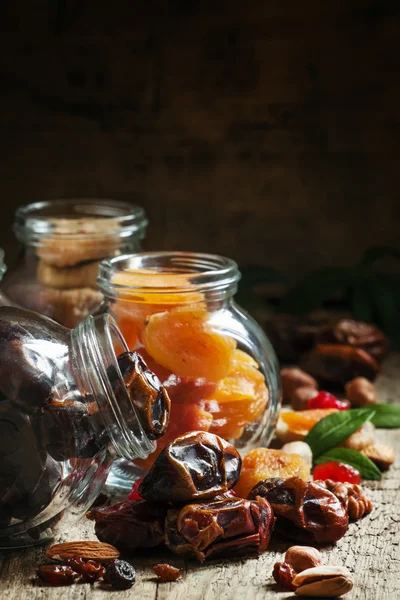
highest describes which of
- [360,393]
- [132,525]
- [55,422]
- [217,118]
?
[217,118]

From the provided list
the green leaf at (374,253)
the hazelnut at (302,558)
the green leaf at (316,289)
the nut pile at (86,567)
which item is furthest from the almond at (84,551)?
the green leaf at (374,253)

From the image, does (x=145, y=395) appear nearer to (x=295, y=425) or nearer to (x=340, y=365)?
(x=295, y=425)

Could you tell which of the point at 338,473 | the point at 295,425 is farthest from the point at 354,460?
the point at 295,425

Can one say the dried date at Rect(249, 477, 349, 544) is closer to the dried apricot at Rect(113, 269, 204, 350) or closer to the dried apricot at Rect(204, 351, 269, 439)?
the dried apricot at Rect(204, 351, 269, 439)

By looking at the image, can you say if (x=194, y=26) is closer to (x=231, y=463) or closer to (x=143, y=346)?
(x=143, y=346)

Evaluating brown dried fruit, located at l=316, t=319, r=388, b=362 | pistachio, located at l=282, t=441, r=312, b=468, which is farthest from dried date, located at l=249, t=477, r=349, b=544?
brown dried fruit, located at l=316, t=319, r=388, b=362
